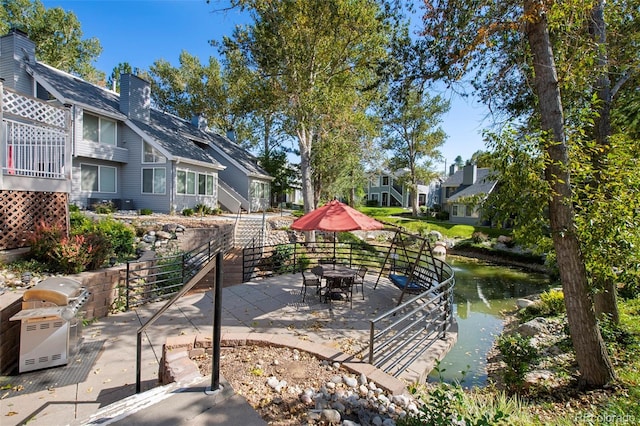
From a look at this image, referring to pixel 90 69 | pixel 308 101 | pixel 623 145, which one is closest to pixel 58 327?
pixel 623 145

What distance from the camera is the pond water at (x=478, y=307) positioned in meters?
6.08

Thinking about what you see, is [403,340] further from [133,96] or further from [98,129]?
[133,96]

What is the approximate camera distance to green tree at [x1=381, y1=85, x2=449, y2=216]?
30781 mm

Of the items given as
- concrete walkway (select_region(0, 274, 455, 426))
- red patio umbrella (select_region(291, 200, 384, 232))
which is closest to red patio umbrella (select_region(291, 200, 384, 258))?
red patio umbrella (select_region(291, 200, 384, 232))

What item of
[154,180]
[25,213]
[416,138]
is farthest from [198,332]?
[416,138]

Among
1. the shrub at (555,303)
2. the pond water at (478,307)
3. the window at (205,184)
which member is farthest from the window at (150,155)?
the shrub at (555,303)

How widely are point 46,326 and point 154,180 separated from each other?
14.2 metres

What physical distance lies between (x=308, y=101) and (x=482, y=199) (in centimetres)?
939

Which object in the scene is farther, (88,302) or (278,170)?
(278,170)

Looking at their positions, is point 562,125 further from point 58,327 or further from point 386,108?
point 58,327

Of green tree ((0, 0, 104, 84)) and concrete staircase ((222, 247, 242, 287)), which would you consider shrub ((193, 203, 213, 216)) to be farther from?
green tree ((0, 0, 104, 84))

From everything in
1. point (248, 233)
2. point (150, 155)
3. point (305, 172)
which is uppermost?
point (150, 155)

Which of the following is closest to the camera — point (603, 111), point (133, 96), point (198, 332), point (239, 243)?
point (198, 332)

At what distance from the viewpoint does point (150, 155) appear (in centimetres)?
1670
